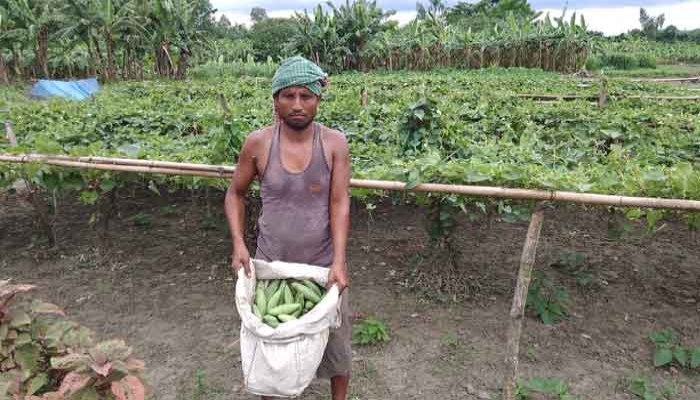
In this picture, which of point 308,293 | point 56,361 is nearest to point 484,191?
point 308,293

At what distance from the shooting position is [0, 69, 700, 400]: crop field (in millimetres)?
3086

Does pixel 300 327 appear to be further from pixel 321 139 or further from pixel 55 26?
pixel 55 26

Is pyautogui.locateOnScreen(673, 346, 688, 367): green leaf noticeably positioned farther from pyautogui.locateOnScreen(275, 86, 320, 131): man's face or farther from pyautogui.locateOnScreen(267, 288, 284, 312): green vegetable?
pyautogui.locateOnScreen(275, 86, 320, 131): man's face

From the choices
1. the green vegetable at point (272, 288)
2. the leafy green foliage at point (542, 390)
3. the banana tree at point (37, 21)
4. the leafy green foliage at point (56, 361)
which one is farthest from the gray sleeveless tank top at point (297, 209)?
the banana tree at point (37, 21)

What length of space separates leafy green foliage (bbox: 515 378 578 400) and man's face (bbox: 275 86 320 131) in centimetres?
187

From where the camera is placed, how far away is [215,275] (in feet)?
14.5

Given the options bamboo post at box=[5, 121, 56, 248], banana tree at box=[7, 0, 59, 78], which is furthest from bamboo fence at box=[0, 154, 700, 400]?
banana tree at box=[7, 0, 59, 78]

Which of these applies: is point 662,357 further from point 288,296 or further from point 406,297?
point 288,296

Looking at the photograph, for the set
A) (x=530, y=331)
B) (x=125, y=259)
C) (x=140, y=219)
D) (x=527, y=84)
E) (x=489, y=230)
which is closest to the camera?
(x=530, y=331)

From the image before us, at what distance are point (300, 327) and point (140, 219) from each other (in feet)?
13.4

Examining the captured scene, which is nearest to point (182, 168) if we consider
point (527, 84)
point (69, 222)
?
point (69, 222)

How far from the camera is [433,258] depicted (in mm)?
4219

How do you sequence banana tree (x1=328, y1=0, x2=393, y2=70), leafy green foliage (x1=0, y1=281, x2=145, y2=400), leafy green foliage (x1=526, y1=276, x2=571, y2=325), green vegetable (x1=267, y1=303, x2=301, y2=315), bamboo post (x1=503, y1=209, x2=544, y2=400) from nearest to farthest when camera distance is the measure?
leafy green foliage (x1=0, y1=281, x2=145, y2=400) < green vegetable (x1=267, y1=303, x2=301, y2=315) < bamboo post (x1=503, y1=209, x2=544, y2=400) < leafy green foliage (x1=526, y1=276, x2=571, y2=325) < banana tree (x1=328, y1=0, x2=393, y2=70)

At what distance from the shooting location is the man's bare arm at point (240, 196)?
2.30 m
